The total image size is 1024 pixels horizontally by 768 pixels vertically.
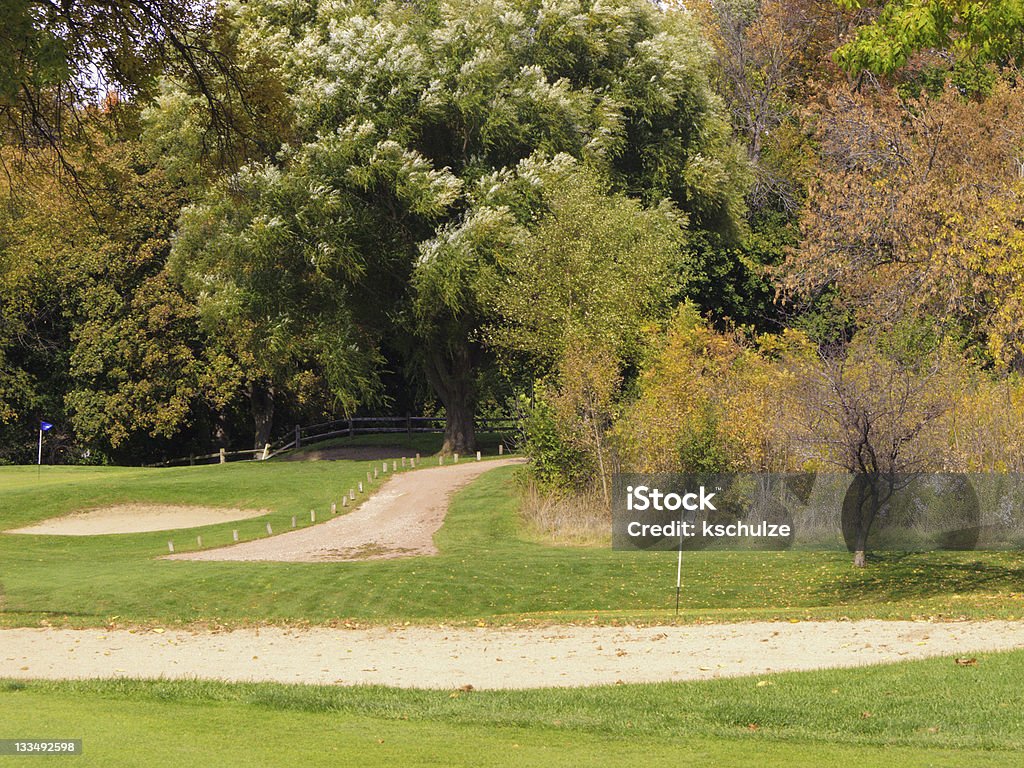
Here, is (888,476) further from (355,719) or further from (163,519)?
(163,519)

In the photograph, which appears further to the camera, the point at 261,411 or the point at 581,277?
the point at 261,411

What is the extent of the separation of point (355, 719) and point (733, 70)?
51.1 meters

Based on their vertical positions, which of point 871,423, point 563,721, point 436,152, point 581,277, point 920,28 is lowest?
point 563,721

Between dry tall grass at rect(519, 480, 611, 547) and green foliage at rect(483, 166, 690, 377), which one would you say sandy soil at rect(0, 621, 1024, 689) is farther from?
green foliage at rect(483, 166, 690, 377)

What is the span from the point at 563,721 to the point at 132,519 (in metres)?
26.2

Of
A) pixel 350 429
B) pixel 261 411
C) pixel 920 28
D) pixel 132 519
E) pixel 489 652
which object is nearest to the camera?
pixel 920 28

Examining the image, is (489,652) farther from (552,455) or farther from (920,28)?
(552,455)

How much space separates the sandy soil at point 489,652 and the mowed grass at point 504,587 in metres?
1.31

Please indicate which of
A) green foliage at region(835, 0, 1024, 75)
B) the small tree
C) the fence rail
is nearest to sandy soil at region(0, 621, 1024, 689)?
the small tree

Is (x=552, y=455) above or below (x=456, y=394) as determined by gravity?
below

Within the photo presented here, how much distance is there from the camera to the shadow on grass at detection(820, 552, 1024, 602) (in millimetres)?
20453

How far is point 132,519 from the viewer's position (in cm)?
3406

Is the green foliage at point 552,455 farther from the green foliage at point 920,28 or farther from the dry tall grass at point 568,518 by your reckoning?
the green foliage at point 920,28

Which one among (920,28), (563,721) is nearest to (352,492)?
(920,28)
